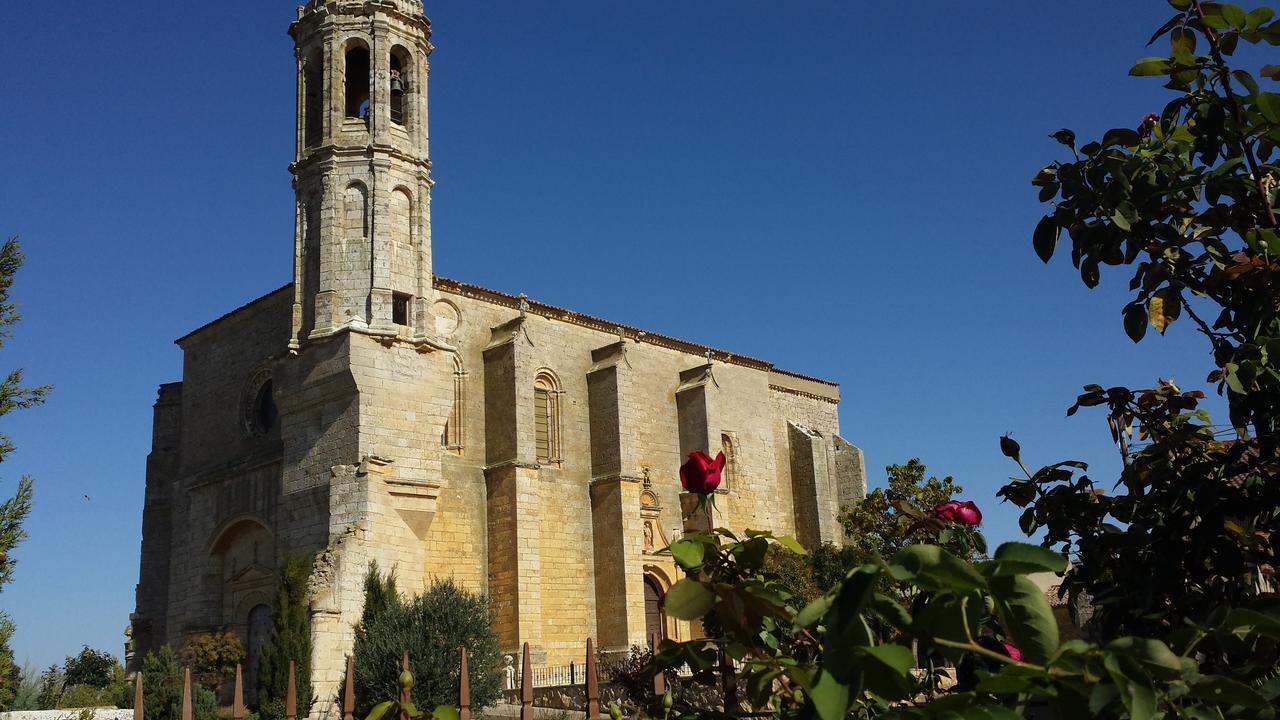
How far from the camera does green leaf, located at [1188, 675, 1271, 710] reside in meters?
1.49

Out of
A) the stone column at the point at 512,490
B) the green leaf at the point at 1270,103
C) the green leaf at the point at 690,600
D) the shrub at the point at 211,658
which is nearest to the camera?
the green leaf at the point at 690,600

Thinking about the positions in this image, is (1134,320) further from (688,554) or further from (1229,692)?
(1229,692)

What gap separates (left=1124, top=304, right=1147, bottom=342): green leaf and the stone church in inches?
684

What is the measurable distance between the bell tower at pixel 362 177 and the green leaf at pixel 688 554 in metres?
19.0

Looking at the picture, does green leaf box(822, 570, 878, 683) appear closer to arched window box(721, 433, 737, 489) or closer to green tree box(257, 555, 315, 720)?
green tree box(257, 555, 315, 720)

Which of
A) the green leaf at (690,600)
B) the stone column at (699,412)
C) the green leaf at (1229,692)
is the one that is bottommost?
the green leaf at (1229,692)

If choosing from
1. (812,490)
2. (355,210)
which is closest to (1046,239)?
(355,210)

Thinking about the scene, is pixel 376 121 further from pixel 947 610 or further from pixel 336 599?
pixel 947 610

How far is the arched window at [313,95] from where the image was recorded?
23.0 m

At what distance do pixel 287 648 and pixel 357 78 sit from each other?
42.9 ft

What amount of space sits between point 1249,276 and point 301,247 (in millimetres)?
21325

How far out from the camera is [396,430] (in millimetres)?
20750

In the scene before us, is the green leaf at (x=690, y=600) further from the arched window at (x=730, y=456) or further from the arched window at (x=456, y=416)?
the arched window at (x=730, y=456)

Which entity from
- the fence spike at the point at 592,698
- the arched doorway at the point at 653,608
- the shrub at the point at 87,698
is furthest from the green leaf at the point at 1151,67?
the arched doorway at the point at 653,608
